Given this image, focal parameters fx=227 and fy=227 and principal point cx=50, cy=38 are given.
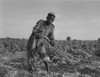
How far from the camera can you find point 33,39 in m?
9.12

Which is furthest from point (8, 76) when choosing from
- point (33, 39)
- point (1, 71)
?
point (33, 39)

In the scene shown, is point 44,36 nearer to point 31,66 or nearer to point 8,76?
point 31,66

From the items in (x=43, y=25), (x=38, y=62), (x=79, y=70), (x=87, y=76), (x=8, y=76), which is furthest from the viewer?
(x=38, y=62)

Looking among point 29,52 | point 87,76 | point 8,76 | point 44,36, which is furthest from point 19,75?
point 87,76

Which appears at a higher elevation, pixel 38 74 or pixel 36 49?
pixel 36 49

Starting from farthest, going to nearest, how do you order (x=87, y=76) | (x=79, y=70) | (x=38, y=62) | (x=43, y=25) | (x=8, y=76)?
(x=38, y=62) < (x=79, y=70) < (x=87, y=76) < (x=43, y=25) < (x=8, y=76)

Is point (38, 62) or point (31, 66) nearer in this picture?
point (31, 66)

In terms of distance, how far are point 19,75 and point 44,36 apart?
1833 millimetres

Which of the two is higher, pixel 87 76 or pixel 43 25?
pixel 43 25

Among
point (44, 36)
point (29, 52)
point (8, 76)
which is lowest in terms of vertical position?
point (8, 76)

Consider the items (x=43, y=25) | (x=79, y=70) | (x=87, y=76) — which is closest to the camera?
(x=43, y=25)

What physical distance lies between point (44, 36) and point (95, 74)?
3019mm

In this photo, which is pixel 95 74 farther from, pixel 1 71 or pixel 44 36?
pixel 1 71

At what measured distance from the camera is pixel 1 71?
8.62m
